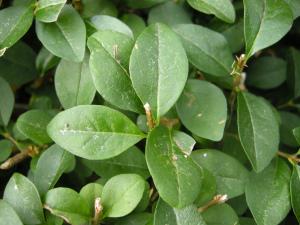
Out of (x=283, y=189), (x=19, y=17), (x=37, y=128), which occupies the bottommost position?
(x=283, y=189)

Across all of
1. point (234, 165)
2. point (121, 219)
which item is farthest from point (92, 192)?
point (234, 165)

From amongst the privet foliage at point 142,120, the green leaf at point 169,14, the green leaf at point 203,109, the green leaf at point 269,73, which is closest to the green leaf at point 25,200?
the privet foliage at point 142,120

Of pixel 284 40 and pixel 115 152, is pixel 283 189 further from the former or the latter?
pixel 284 40

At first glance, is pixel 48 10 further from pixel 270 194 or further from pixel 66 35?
pixel 270 194

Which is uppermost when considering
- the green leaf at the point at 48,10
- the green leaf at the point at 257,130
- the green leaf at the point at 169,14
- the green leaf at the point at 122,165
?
the green leaf at the point at 48,10

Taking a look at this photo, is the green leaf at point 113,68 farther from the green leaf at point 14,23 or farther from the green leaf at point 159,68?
the green leaf at point 14,23

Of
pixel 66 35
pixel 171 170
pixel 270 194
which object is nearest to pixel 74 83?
pixel 66 35

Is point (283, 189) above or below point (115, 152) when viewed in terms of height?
below
